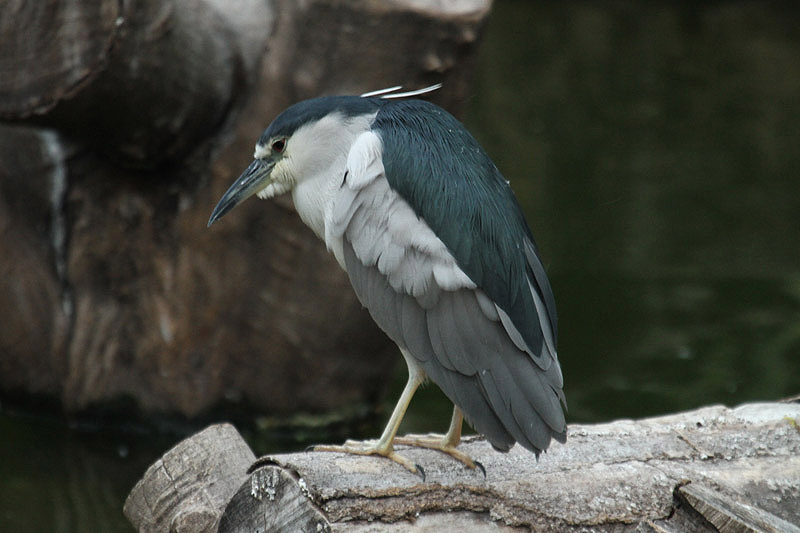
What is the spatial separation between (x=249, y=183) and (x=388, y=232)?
1.48 ft

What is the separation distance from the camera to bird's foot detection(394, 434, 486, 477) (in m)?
2.27

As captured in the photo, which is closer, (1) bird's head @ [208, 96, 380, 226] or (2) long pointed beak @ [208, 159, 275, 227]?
(1) bird's head @ [208, 96, 380, 226]

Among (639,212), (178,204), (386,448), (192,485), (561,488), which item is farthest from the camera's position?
(639,212)

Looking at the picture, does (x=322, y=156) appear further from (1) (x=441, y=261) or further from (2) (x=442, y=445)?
(2) (x=442, y=445)

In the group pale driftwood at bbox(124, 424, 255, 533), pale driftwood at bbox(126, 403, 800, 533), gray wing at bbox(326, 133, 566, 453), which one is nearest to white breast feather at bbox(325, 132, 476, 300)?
gray wing at bbox(326, 133, 566, 453)

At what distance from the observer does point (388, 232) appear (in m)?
2.34

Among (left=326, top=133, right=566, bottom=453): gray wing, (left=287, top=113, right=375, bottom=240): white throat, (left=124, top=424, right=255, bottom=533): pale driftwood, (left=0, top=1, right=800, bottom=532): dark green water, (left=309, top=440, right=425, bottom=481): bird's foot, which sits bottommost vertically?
(left=0, top=1, right=800, bottom=532): dark green water

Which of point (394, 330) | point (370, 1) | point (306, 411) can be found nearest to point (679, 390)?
point (306, 411)

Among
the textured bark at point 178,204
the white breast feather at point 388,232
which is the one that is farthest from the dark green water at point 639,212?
the white breast feather at point 388,232

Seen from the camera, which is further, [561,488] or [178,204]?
[178,204]

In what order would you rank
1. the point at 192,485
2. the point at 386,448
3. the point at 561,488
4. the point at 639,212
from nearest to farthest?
the point at 561,488 < the point at 386,448 < the point at 192,485 < the point at 639,212

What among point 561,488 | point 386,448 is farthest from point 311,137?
point 561,488

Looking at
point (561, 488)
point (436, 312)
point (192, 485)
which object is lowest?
point (192, 485)

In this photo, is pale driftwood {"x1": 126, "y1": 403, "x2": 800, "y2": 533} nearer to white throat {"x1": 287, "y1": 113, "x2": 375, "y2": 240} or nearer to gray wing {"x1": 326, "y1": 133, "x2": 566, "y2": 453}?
gray wing {"x1": 326, "y1": 133, "x2": 566, "y2": 453}
